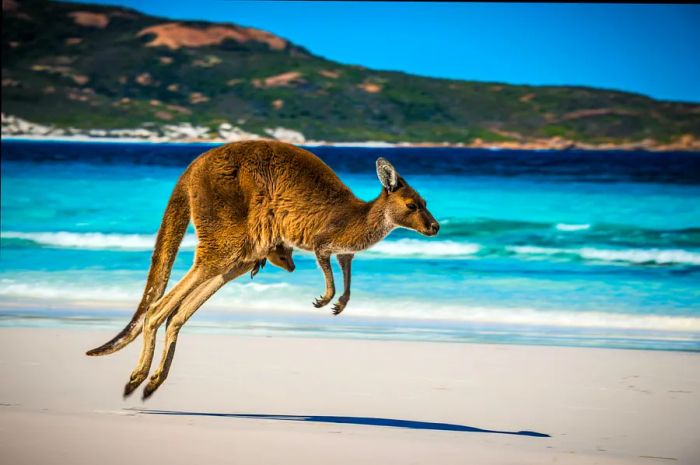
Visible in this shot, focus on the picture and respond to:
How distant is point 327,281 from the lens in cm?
641

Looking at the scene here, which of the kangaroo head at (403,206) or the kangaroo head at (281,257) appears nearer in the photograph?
the kangaroo head at (403,206)

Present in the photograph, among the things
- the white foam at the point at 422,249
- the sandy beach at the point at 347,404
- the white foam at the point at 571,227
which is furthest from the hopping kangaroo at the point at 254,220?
the white foam at the point at 571,227

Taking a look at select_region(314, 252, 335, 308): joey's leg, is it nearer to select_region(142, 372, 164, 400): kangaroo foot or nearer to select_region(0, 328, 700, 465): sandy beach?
select_region(0, 328, 700, 465): sandy beach

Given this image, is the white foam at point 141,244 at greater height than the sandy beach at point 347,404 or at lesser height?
greater

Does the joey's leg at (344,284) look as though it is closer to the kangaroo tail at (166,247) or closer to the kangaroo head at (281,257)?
the kangaroo head at (281,257)

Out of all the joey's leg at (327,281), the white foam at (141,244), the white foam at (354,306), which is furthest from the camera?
the white foam at (141,244)

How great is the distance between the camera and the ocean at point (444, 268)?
1212cm

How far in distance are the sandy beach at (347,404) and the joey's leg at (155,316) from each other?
15.9 inches

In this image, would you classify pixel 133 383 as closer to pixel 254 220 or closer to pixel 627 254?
pixel 254 220

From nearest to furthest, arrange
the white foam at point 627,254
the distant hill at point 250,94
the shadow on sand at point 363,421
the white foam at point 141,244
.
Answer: the shadow on sand at point 363,421
the white foam at point 627,254
the white foam at point 141,244
the distant hill at point 250,94

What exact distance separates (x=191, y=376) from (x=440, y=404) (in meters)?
2.20

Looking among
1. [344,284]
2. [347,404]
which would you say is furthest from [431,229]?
[347,404]

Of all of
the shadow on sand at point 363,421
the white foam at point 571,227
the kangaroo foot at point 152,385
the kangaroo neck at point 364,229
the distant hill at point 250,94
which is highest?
the distant hill at point 250,94

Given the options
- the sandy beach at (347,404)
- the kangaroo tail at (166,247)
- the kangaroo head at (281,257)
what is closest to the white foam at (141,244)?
the sandy beach at (347,404)
